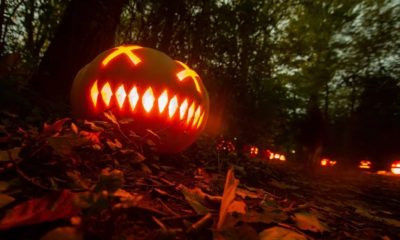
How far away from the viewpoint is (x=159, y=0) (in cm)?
350

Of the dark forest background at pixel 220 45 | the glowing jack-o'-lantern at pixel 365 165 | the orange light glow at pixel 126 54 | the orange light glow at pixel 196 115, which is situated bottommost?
the glowing jack-o'-lantern at pixel 365 165

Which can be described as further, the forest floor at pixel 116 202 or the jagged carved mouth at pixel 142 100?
the jagged carved mouth at pixel 142 100

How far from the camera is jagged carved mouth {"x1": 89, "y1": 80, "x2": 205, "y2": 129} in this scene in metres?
2.45

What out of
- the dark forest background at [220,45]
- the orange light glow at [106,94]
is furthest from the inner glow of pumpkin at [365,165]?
the orange light glow at [106,94]

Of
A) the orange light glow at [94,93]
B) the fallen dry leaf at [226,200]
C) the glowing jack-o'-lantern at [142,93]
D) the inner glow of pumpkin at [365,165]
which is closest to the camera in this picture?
the fallen dry leaf at [226,200]

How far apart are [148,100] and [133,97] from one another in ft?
0.38

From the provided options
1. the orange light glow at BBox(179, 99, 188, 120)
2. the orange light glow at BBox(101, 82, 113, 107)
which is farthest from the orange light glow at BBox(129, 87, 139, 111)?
the orange light glow at BBox(179, 99, 188, 120)

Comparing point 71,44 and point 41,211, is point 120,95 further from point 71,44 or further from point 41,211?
point 41,211

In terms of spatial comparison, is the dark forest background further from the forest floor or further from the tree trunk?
the forest floor

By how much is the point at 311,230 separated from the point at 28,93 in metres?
2.92

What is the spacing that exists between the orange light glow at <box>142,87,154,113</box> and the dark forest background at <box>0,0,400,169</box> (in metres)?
0.91

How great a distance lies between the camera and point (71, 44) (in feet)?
11.3

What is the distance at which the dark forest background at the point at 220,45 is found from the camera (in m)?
3.38

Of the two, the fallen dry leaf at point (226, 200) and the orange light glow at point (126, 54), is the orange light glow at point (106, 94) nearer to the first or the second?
the orange light glow at point (126, 54)
